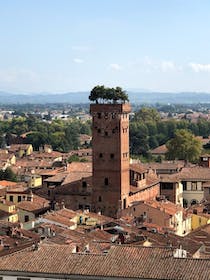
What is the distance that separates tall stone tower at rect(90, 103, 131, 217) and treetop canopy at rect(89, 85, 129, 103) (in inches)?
24.8

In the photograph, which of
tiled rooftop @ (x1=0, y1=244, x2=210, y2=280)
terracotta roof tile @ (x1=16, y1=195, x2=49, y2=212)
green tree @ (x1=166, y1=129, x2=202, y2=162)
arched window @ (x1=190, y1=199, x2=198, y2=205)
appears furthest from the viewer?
green tree @ (x1=166, y1=129, x2=202, y2=162)

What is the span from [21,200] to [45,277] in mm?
32981

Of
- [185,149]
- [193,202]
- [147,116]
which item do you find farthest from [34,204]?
[147,116]

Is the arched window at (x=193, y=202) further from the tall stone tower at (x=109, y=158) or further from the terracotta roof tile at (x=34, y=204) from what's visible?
the terracotta roof tile at (x=34, y=204)

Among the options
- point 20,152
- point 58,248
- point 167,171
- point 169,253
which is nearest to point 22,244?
point 58,248

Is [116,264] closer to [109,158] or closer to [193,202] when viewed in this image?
[109,158]

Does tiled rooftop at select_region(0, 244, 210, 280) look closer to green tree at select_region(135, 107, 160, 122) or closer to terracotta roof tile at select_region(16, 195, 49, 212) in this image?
terracotta roof tile at select_region(16, 195, 49, 212)

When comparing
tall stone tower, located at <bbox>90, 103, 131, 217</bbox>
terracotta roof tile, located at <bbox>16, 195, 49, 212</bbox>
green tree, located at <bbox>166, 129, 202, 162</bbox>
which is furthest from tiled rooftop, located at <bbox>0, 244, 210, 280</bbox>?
green tree, located at <bbox>166, 129, 202, 162</bbox>

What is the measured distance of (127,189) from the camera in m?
55.1

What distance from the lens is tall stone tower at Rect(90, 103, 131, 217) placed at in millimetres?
54062

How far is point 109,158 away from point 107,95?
4394mm

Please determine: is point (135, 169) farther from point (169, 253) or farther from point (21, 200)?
point (169, 253)

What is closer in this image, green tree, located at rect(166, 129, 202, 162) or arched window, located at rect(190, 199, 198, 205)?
arched window, located at rect(190, 199, 198, 205)

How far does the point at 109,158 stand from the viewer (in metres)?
54.7
